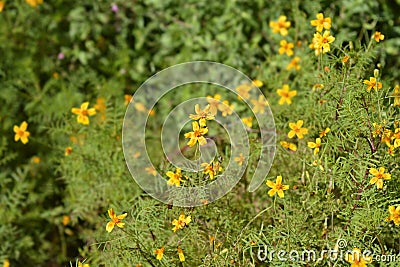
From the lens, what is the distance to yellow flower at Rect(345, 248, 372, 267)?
166 cm

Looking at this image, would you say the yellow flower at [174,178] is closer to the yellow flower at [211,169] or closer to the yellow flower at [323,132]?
the yellow flower at [211,169]

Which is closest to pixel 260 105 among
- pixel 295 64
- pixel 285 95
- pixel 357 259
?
pixel 285 95

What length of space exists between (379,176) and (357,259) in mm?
239

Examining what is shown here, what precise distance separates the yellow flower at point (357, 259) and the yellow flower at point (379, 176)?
0.63 ft

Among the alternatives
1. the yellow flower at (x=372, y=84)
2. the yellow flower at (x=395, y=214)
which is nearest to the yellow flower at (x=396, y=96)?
the yellow flower at (x=372, y=84)

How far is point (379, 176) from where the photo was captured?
67.4 inches

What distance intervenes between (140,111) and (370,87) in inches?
48.6

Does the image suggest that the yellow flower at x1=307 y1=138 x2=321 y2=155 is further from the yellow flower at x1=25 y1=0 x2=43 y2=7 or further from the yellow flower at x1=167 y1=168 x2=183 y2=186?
the yellow flower at x1=25 y1=0 x2=43 y2=7

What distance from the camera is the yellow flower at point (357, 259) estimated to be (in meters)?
1.66

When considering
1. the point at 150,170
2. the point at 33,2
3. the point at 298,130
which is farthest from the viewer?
the point at 33,2

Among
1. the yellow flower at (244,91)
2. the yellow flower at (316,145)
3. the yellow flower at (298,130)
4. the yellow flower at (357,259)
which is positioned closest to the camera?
the yellow flower at (357,259)

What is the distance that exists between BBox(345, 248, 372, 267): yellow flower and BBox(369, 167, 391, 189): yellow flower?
0.19 meters

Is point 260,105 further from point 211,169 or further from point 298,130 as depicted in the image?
point 211,169

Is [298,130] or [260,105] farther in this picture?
[260,105]
